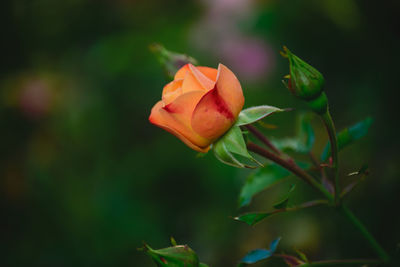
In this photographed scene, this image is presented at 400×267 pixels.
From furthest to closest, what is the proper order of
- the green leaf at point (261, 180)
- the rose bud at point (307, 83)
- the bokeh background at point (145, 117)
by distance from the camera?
the bokeh background at point (145, 117)
the green leaf at point (261, 180)
the rose bud at point (307, 83)

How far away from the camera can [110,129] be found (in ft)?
5.86

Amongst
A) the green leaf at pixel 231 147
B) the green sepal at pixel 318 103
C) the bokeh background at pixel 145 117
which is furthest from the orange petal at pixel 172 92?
the bokeh background at pixel 145 117

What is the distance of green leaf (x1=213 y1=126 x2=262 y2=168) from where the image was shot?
2.14 ft

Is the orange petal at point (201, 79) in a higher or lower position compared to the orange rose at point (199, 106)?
higher

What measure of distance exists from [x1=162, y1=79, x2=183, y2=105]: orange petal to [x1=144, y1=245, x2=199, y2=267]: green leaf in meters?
0.23

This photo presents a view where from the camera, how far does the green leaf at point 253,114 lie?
2.14 feet

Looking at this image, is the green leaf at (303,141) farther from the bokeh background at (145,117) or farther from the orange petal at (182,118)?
the bokeh background at (145,117)

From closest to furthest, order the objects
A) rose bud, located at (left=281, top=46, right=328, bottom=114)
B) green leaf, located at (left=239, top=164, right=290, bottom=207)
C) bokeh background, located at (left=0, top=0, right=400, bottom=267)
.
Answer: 1. rose bud, located at (left=281, top=46, right=328, bottom=114)
2. green leaf, located at (left=239, top=164, right=290, bottom=207)
3. bokeh background, located at (left=0, top=0, right=400, bottom=267)

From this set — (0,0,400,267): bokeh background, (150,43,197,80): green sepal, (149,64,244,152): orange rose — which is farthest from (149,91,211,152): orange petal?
(0,0,400,267): bokeh background

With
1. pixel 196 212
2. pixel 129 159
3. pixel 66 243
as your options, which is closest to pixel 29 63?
pixel 129 159

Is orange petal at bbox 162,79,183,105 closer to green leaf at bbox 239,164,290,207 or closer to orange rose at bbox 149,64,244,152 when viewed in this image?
orange rose at bbox 149,64,244,152

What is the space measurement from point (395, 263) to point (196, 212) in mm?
1059

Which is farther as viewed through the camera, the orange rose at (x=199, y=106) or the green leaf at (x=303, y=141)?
the green leaf at (x=303, y=141)

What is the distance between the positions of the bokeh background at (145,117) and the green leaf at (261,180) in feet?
2.26
